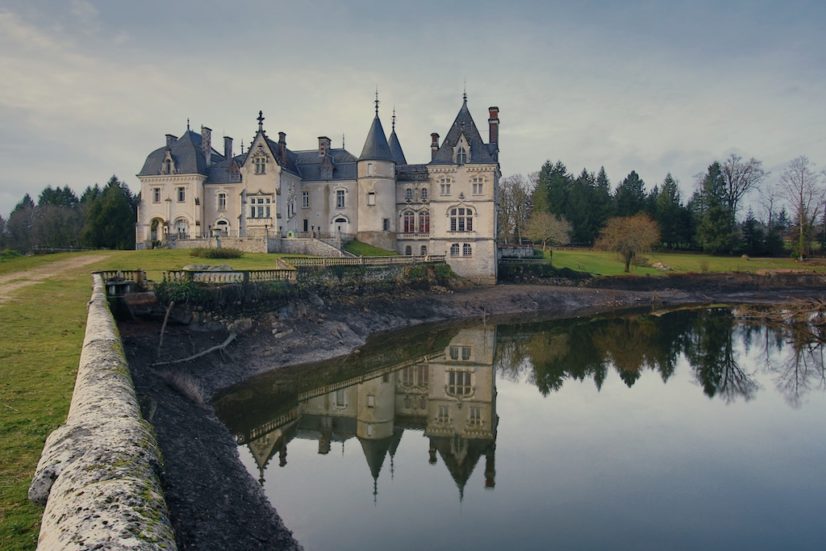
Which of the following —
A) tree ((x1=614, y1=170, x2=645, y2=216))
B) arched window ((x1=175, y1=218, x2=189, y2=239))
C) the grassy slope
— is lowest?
the grassy slope

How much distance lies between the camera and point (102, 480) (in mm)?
4344

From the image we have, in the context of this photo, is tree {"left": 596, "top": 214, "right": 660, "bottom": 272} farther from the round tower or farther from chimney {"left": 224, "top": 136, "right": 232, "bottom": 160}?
chimney {"left": 224, "top": 136, "right": 232, "bottom": 160}

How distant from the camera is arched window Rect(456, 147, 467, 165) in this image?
45.4 metres

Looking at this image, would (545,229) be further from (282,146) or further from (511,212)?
(282,146)

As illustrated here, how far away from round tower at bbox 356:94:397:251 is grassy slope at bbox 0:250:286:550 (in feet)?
83.4

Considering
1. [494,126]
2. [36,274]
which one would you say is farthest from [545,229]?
[36,274]

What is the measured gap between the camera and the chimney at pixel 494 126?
46969mm

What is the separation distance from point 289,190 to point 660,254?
47.1 meters

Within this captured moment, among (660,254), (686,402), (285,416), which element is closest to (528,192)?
(660,254)

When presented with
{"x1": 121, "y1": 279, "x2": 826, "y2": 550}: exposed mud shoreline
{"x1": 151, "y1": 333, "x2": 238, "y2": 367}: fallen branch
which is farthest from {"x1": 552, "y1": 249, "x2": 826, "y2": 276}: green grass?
{"x1": 151, "y1": 333, "x2": 238, "y2": 367}: fallen branch

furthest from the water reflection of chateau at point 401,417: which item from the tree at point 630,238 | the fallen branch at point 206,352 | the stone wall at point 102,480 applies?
the tree at point 630,238

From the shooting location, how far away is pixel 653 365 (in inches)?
966

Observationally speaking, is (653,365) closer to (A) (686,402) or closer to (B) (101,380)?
(A) (686,402)

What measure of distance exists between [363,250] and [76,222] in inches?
1917
